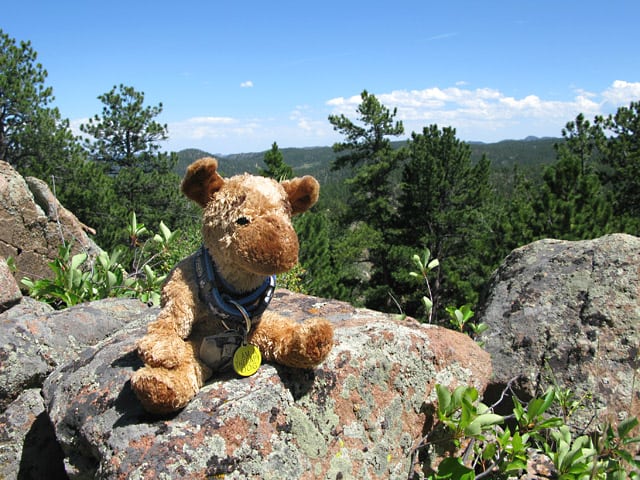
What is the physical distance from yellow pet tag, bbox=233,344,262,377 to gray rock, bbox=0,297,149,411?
137 centimetres

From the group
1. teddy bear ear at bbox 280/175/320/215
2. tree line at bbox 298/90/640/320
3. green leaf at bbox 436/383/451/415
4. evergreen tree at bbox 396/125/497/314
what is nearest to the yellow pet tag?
teddy bear ear at bbox 280/175/320/215

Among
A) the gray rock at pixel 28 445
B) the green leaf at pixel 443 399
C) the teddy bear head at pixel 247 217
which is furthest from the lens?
the gray rock at pixel 28 445

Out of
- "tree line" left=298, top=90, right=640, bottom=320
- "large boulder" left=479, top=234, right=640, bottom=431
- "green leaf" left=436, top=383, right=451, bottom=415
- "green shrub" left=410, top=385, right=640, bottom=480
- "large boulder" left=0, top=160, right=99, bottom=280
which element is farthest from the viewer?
"tree line" left=298, top=90, right=640, bottom=320

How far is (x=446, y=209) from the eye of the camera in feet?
75.5

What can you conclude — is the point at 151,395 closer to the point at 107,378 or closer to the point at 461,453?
the point at 107,378

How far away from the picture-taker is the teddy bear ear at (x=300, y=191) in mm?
2301

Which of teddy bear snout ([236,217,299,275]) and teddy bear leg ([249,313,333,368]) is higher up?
teddy bear snout ([236,217,299,275])

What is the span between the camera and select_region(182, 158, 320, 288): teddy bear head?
1919 millimetres

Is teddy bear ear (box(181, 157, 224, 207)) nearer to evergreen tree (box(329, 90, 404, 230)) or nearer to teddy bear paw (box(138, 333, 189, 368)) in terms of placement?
teddy bear paw (box(138, 333, 189, 368))

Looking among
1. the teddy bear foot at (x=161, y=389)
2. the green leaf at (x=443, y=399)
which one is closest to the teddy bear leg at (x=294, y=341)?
the teddy bear foot at (x=161, y=389)

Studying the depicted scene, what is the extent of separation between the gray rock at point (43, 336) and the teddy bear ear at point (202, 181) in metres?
1.51

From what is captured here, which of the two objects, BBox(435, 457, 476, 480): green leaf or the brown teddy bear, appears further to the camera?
BBox(435, 457, 476, 480): green leaf

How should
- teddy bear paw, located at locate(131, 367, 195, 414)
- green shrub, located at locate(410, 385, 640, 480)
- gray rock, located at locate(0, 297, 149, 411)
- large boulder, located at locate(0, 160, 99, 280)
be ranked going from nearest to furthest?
teddy bear paw, located at locate(131, 367, 195, 414) → green shrub, located at locate(410, 385, 640, 480) → gray rock, located at locate(0, 297, 149, 411) → large boulder, located at locate(0, 160, 99, 280)

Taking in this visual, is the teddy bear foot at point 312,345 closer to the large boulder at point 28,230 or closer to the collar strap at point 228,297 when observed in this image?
the collar strap at point 228,297
